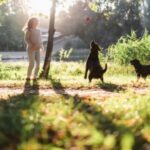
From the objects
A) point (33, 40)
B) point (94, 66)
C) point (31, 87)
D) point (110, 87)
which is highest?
point (33, 40)

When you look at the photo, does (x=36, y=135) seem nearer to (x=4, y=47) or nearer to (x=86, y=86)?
(x=86, y=86)

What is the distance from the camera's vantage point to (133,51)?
82.3ft

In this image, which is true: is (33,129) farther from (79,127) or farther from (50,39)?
(50,39)

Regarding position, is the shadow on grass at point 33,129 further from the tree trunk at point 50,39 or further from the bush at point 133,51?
the bush at point 133,51

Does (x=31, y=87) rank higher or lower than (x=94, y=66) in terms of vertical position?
lower

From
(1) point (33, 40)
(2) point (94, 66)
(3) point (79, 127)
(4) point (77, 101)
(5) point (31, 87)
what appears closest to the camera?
(3) point (79, 127)

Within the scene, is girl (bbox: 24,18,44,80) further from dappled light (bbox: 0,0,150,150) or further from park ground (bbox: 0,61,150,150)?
park ground (bbox: 0,61,150,150)

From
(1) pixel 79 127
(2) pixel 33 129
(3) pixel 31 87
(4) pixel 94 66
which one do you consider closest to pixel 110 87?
(4) pixel 94 66

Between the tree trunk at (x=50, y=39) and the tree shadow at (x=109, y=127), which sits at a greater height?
the tree trunk at (x=50, y=39)

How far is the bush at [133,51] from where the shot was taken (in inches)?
976

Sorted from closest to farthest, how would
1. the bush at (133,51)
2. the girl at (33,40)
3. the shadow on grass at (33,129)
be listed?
the shadow on grass at (33,129)
the girl at (33,40)
the bush at (133,51)

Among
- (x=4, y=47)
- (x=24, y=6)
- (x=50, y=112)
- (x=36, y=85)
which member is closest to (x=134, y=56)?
(x=24, y=6)

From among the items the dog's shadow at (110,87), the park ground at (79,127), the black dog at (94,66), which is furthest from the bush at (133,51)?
the park ground at (79,127)

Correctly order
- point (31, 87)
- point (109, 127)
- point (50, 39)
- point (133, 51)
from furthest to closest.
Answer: point (133, 51) → point (50, 39) → point (31, 87) → point (109, 127)
